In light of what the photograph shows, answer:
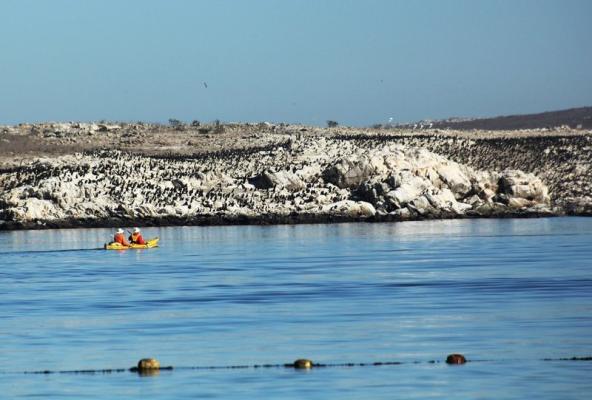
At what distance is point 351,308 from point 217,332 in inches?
247

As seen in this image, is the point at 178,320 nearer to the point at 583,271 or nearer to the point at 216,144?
the point at 583,271

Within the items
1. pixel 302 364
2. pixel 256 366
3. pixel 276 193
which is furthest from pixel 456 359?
pixel 276 193

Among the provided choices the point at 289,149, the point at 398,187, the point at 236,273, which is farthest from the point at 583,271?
the point at 289,149

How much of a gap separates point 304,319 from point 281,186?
7686cm

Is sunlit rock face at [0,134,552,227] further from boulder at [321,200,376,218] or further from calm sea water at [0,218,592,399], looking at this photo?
calm sea water at [0,218,592,399]

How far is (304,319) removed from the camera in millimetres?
36812

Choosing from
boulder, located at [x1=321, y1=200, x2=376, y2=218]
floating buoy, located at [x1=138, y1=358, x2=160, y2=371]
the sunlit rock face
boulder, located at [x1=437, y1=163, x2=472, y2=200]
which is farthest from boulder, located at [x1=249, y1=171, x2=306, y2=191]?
floating buoy, located at [x1=138, y1=358, x2=160, y2=371]

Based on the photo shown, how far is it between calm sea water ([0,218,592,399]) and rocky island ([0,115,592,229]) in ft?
111

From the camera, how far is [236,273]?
55.2 metres

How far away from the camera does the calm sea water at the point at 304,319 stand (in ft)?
85.8

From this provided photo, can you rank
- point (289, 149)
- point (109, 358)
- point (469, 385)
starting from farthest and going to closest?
1. point (289, 149)
2. point (109, 358)
3. point (469, 385)

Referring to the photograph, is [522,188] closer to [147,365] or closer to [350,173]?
[350,173]

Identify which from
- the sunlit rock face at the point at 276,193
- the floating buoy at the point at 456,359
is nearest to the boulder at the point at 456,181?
the sunlit rock face at the point at 276,193

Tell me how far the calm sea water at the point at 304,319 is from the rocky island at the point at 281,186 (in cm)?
3383
